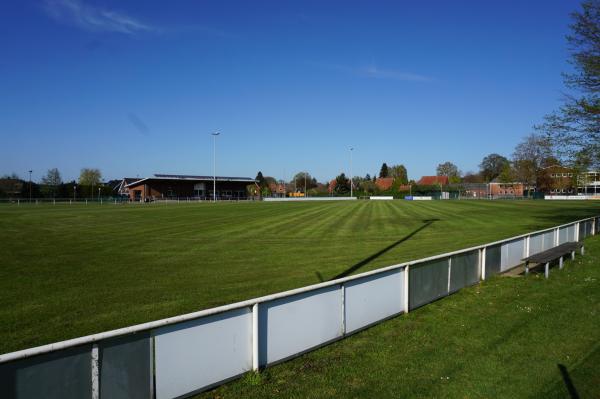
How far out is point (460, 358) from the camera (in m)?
6.19

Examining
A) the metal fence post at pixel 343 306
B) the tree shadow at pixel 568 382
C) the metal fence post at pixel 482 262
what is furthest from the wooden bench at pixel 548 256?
the metal fence post at pixel 343 306

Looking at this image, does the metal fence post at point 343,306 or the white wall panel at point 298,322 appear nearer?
the white wall panel at point 298,322

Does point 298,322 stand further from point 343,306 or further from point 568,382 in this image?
point 568,382

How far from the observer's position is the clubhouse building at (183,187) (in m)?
90.0

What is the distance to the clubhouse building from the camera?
9000cm

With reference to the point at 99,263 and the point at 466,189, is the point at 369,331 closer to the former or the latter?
the point at 99,263

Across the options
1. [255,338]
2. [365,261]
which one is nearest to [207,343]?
[255,338]

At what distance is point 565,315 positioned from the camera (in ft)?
26.9

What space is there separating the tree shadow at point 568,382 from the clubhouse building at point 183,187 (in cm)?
8524

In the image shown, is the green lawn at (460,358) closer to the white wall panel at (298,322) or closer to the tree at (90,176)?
the white wall panel at (298,322)

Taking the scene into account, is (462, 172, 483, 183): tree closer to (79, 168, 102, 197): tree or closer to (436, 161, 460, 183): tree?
(436, 161, 460, 183): tree

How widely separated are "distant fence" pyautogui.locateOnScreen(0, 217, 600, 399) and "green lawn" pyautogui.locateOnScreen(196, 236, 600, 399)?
22 centimetres

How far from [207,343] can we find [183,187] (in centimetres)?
9490

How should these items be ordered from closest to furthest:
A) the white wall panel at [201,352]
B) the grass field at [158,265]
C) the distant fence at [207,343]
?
the distant fence at [207,343], the white wall panel at [201,352], the grass field at [158,265]
